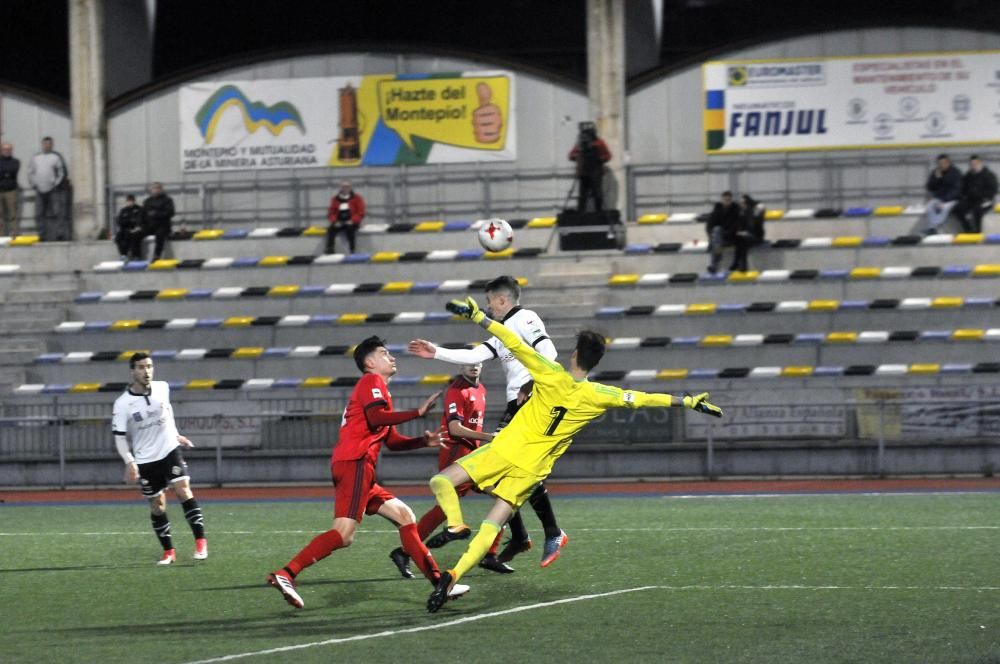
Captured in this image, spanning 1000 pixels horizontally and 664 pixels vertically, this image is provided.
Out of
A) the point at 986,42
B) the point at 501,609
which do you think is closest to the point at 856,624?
the point at 501,609

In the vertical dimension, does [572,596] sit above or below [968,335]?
below

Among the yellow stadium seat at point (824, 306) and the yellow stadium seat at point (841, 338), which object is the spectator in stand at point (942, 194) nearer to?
the yellow stadium seat at point (824, 306)

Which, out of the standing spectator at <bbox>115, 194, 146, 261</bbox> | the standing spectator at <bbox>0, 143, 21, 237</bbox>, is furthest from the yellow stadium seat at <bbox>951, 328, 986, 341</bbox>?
the standing spectator at <bbox>0, 143, 21, 237</bbox>

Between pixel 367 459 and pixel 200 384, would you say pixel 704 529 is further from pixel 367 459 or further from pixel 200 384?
pixel 200 384

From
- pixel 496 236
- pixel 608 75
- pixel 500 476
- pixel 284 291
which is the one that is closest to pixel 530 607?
pixel 500 476

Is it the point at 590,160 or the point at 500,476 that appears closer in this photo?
the point at 500,476

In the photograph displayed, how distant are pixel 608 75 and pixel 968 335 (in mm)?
8988

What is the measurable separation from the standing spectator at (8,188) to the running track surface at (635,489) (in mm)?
10303

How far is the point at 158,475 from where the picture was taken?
13859 mm

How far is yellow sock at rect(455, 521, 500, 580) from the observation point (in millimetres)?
10141

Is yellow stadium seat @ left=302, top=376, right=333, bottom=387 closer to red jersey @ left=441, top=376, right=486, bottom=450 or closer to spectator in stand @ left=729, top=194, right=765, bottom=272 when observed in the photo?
spectator in stand @ left=729, top=194, right=765, bottom=272

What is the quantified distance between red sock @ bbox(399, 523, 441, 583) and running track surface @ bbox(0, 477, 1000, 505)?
10319 millimetres

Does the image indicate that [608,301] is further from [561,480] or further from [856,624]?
[856,624]

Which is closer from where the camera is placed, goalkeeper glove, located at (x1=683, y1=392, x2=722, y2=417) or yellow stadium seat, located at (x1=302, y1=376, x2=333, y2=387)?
goalkeeper glove, located at (x1=683, y1=392, x2=722, y2=417)
